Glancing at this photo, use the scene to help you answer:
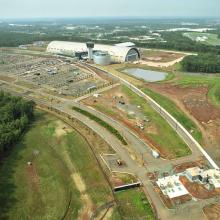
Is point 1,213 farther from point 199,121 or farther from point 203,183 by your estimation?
point 199,121

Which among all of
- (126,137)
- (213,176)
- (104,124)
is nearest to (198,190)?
(213,176)

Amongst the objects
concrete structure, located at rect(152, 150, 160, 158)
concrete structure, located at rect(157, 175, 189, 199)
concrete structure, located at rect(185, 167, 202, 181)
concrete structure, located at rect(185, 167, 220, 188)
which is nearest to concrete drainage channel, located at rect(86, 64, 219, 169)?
concrete structure, located at rect(185, 167, 220, 188)

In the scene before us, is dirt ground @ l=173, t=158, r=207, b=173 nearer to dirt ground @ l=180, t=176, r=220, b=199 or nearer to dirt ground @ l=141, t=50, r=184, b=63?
dirt ground @ l=180, t=176, r=220, b=199

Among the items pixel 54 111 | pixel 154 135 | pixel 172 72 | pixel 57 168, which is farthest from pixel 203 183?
pixel 172 72

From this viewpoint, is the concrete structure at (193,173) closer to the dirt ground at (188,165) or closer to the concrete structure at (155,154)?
the dirt ground at (188,165)

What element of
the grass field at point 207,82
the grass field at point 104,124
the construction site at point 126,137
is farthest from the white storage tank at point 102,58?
the grass field at point 104,124
